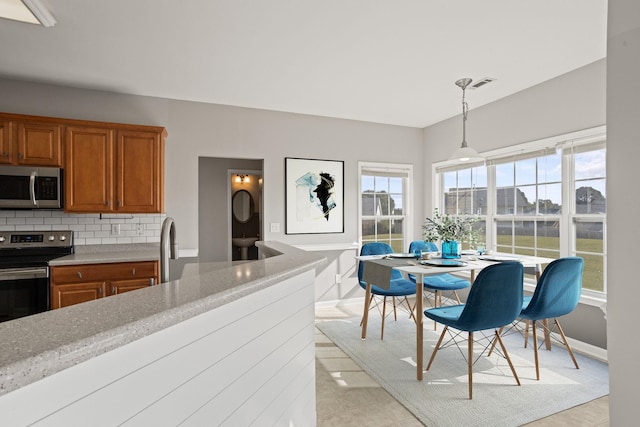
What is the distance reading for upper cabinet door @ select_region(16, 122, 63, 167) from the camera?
11.0 ft

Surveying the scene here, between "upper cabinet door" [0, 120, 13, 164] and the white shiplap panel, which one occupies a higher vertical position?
"upper cabinet door" [0, 120, 13, 164]

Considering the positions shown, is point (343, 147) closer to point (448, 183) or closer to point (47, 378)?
point (448, 183)

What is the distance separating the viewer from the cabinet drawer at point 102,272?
3.21 m

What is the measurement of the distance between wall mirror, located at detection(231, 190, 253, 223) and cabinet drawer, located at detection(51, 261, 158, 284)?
3.19 metres

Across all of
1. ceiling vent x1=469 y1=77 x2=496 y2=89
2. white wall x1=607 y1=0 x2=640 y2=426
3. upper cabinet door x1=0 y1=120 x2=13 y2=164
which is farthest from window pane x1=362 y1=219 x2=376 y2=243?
white wall x1=607 y1=0 x2=640 y2=426

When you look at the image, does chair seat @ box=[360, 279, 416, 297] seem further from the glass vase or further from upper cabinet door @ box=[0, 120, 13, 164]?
upper cabinet door @ box=[0, 120, 13, 164]

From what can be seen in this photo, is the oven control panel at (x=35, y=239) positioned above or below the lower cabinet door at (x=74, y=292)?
above

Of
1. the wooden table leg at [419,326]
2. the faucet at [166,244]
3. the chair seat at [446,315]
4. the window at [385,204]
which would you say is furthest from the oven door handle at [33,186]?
the window at [385,204]

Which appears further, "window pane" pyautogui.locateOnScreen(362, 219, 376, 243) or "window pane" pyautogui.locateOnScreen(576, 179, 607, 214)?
"window pane" pyautogui.locateOnScreen(362, 219, 376, 243)

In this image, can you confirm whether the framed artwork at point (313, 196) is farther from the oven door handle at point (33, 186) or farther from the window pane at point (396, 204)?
the oven door handle at point (33, 186)

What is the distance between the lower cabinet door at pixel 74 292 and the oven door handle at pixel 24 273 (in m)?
0.15

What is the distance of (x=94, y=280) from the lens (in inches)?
131

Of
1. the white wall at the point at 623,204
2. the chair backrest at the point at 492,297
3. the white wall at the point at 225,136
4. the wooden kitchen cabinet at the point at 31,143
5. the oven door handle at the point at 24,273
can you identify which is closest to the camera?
the white wall at the point at 623,204

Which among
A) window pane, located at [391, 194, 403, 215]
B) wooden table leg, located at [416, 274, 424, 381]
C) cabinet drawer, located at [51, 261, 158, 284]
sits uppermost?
window pane, located at [391, 194, 403, 215]
